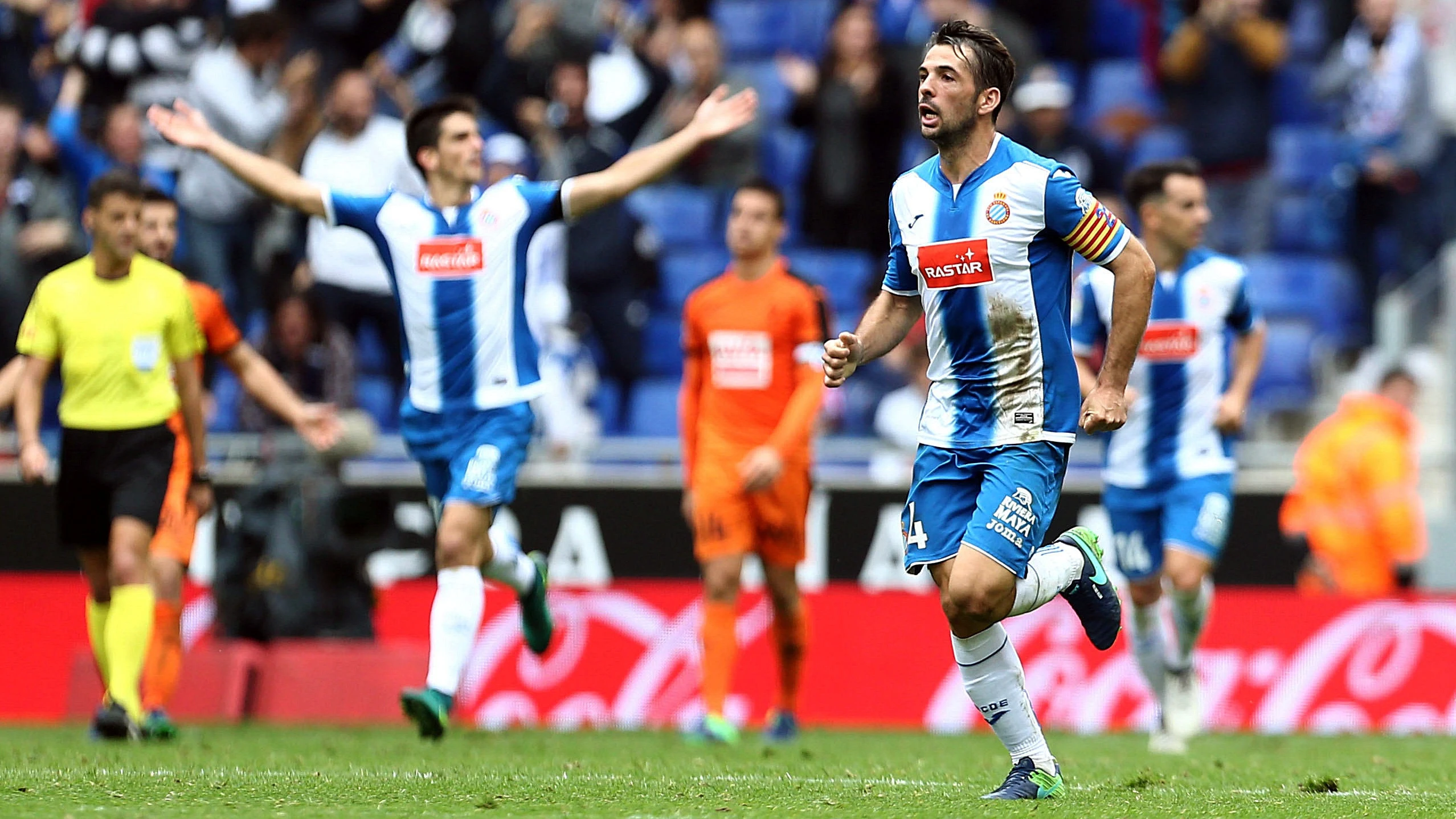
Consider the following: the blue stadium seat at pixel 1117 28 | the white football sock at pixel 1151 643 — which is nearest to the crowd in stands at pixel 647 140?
the blue stadium seat at pixel 1117 28

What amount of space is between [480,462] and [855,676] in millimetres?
4429

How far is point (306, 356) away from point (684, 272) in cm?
412

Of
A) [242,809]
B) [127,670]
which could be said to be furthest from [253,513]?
[242,809]

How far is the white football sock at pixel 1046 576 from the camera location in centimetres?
588

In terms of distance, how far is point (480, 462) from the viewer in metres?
8.09

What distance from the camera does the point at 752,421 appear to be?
1005 centimetres

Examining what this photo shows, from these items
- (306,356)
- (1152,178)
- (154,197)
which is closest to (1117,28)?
(306,356)

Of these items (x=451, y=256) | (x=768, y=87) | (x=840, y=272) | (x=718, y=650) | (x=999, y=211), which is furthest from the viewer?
(x=768, y=87)

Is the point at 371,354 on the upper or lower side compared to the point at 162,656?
upper

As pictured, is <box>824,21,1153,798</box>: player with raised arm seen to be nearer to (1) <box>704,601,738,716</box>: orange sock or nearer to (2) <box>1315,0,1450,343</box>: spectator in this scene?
(1) <box>704,601,738,716</box>: orange sock

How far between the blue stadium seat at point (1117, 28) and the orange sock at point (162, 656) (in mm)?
10384

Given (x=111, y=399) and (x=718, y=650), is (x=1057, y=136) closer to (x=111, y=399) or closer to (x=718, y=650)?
(x=718, y=650)

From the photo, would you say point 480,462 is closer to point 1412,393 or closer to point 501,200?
point 501,200

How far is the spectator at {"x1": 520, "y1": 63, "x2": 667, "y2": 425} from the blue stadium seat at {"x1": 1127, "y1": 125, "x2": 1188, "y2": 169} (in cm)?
432
